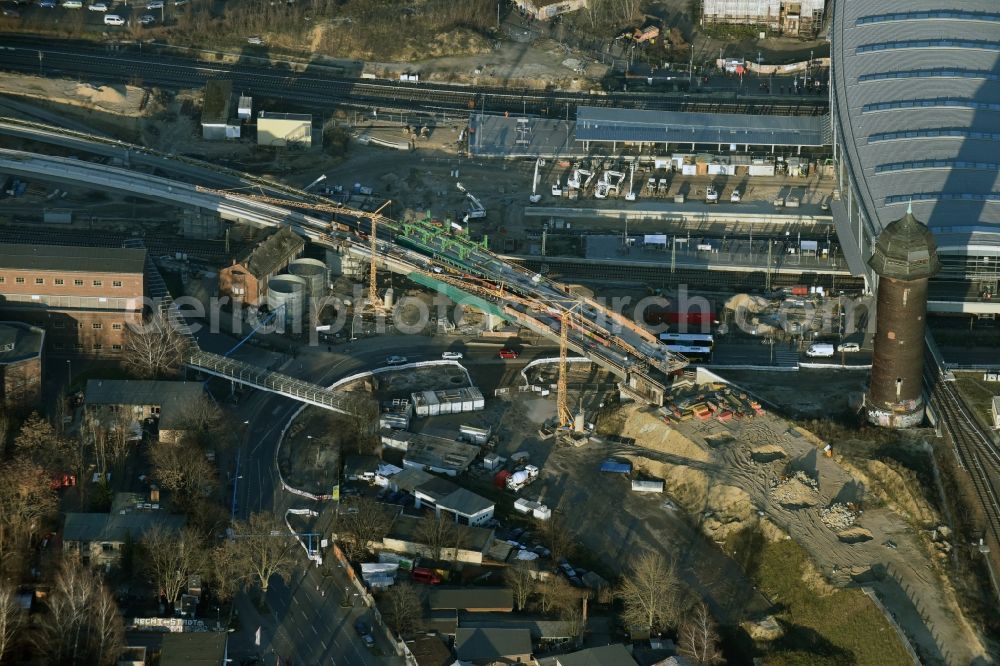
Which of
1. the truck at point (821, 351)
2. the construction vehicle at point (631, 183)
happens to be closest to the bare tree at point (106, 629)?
the truck at point (821, 351)

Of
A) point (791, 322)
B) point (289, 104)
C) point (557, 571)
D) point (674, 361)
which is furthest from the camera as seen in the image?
point (289, 104)

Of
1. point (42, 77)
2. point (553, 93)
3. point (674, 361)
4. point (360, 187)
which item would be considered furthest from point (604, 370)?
point (42, 77)

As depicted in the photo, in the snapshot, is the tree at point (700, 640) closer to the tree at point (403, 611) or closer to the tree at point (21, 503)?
the tree at point (403, 611)

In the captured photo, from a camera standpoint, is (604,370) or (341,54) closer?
(604,370)

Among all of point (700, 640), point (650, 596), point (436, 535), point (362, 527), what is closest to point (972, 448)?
point (650, 596)

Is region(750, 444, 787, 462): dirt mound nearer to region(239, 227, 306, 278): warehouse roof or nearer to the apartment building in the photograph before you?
region(239, 227, 306, 278): warehouse roof

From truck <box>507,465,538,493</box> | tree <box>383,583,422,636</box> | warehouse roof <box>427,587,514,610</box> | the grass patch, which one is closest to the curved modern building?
truck <box>507,465,538,493</box>

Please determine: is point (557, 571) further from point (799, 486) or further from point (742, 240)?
point (742, 240)
